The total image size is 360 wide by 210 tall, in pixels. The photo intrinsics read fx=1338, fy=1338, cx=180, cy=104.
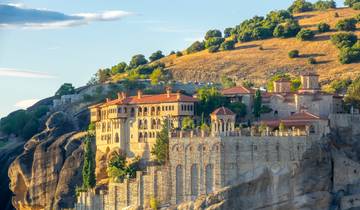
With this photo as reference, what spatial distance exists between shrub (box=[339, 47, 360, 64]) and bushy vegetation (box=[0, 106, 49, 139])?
34119 millimetres

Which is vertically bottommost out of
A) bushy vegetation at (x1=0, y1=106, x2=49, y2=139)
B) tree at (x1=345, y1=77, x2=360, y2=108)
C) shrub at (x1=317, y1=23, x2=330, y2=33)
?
bushy vegetation at (x1=0, y1=106, x2=49, y2=139)

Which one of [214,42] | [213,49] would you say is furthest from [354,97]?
[214,42]

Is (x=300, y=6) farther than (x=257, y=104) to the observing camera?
Yes

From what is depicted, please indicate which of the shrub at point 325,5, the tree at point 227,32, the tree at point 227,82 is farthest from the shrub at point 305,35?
the tree at point 227,32

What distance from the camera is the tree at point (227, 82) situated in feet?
480

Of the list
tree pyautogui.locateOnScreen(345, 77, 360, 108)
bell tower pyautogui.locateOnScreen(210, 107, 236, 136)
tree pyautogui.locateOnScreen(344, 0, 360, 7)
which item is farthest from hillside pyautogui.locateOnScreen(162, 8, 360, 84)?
bell tower pyautogui.locateOnScreen(210, 107, 236, 136)

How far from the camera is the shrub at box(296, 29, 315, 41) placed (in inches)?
6521

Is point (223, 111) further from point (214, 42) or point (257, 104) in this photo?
point (214, 42)

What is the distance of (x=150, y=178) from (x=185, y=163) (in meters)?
4.31

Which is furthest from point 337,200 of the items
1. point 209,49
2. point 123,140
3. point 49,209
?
point 209,49

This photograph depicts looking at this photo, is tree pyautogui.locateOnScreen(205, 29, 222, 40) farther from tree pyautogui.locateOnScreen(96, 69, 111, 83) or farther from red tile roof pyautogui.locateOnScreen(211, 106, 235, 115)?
red tile roof pyautogui.locateOnScreen(211, 106, 235, 115)

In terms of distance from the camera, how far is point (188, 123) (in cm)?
11925

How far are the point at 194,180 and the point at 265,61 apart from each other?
179 feet

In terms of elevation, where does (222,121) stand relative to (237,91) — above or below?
below
